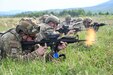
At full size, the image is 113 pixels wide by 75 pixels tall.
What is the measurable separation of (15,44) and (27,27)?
42cm

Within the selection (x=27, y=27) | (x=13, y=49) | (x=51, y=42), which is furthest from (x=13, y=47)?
(x=51, y=42)

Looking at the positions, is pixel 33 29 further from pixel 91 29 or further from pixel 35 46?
pixel 91 29

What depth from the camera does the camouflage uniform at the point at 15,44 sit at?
7.05 metres

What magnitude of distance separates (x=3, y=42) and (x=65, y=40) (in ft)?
4.26

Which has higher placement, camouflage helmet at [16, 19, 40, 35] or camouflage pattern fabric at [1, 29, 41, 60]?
camouflage helmet at [16, 19, 40, 35]

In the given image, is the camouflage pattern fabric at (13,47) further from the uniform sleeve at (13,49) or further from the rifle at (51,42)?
the rifle at (51,42)

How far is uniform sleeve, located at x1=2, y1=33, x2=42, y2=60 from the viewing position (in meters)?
7.05

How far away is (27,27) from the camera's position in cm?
705

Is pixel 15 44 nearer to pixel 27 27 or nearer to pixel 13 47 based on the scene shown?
pixel 13 47

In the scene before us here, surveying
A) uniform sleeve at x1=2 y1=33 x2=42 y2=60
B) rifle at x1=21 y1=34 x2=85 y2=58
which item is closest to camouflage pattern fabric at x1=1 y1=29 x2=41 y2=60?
uniform sleeve at x1=2 y1=33 x2=42 y2=60

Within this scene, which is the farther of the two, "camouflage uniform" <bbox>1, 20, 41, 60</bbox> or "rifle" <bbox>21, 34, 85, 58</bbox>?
"rifle" <bbox>21, 34, 85, 58</bbox>

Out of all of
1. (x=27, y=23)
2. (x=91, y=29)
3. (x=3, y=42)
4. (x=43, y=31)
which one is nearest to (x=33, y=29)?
(x=27, y=23)

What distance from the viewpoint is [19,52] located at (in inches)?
281

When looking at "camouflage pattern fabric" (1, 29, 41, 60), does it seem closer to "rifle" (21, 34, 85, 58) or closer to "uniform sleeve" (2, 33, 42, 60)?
"uniform sleeve" (2, 33, 42, 60)
